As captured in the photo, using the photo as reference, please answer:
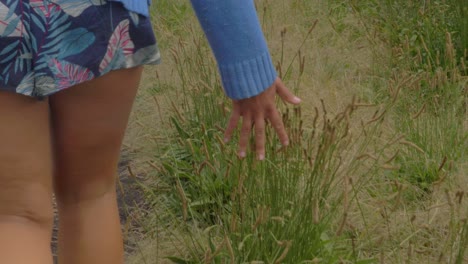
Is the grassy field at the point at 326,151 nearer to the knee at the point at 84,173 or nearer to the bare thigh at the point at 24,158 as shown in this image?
the knee at the point at 84,173

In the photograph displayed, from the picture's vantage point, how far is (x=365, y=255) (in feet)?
9.91

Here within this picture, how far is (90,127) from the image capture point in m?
1.76

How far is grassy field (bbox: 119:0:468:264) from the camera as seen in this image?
2.61m

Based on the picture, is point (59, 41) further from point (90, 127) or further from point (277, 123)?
point (277, 123)

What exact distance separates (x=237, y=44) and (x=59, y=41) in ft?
1.29

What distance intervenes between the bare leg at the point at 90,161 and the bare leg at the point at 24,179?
0.21 feet

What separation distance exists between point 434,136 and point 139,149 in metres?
1.43

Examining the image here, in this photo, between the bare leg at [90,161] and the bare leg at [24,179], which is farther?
the bare leg at [90,161]

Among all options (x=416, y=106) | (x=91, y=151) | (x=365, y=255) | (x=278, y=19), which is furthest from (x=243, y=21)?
(x=278, y=19)

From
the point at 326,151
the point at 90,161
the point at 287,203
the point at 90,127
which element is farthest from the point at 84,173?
the point at 287,203

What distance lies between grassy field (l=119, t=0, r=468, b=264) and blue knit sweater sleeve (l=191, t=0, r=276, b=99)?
370 millimetres

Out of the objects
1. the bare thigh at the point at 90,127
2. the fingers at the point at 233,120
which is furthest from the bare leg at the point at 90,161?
the fingers at the point at 233,120

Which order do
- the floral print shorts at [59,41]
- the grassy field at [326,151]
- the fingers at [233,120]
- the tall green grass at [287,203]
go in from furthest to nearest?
the grassy field at [326,151]
the tall green grass at [287,203]
the fingers at [233,120]
the floral print shorts at [59,41]

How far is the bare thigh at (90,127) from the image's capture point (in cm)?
172
